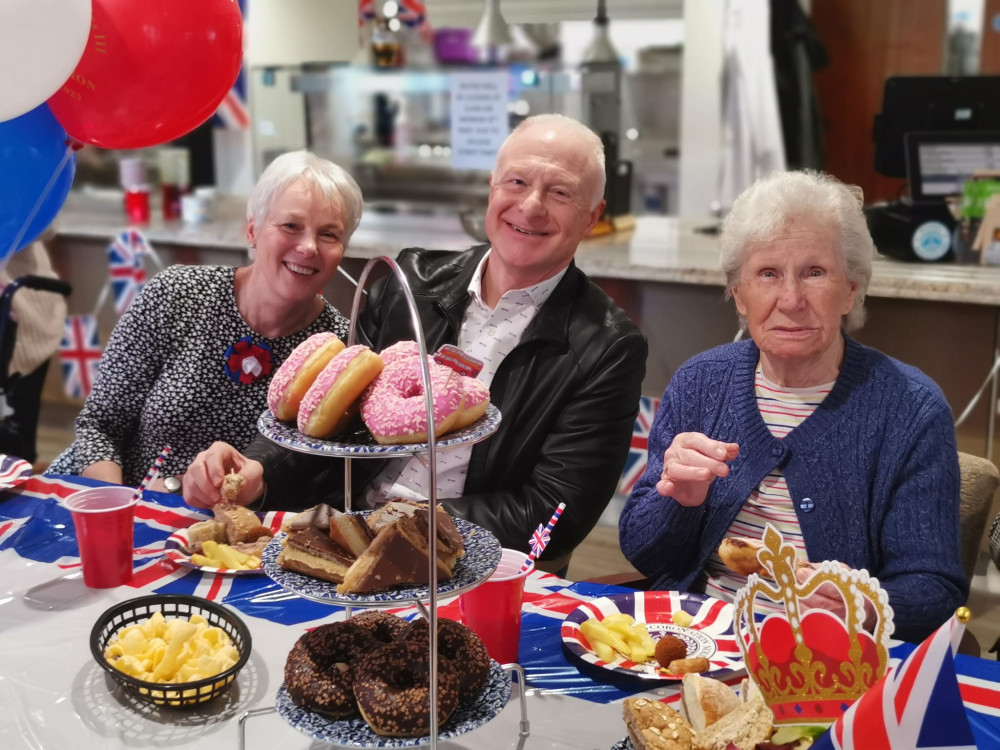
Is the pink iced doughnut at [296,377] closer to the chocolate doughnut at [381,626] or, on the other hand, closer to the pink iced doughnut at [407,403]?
the pink iced doughnut at [407,403]

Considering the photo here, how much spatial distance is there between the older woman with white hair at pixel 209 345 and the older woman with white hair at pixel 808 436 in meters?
0.84

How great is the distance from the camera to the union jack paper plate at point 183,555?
163 cm

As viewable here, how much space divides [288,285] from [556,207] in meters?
0.58

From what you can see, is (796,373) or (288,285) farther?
(288,285)

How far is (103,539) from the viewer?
5.22 ft

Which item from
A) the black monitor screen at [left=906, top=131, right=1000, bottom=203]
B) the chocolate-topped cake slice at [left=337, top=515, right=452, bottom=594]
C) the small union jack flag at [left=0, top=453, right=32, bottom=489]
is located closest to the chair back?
the chocolate-topped cake slice at [left=337, top=515, right=452, bottom=594]

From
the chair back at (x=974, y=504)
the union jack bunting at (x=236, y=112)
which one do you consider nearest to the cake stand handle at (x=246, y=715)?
the chair back at (x=974, y=504)

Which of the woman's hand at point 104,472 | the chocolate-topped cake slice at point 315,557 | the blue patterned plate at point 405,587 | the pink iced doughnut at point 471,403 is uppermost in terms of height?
the pink iced doughnut at point 471,403

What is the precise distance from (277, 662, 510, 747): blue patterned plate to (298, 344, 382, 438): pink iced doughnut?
295mm

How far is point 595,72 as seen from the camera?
15.0 ft

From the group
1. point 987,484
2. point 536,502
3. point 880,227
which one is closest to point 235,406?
point 536,502

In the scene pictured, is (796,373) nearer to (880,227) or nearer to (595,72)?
(880,227)

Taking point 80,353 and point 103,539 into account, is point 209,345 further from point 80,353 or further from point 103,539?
point 80,353

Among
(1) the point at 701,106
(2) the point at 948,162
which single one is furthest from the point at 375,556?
(1) the point at 701,106
